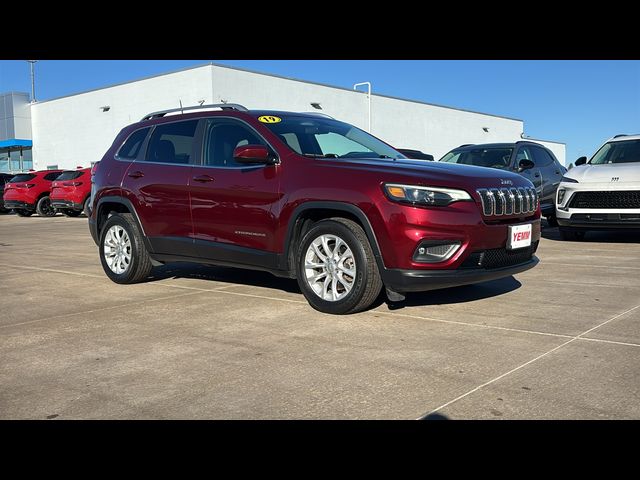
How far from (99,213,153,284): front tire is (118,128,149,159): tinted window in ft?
2.06

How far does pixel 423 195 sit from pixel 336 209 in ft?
2.25

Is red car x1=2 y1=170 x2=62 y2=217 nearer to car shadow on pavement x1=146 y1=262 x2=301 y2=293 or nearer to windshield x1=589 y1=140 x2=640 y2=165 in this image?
car shadow on pavement x1=146 y1=262 x2=301 y2=293

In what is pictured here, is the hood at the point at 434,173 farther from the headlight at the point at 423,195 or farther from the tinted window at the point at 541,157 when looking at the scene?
the tinted window at the point at 541,157

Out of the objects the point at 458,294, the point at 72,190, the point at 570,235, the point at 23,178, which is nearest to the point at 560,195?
the point at 570,235

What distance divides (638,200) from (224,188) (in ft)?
20.3

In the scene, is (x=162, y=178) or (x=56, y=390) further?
(x=162, y=178)

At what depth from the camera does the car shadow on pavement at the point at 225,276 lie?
662cm

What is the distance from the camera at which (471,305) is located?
5379 mm

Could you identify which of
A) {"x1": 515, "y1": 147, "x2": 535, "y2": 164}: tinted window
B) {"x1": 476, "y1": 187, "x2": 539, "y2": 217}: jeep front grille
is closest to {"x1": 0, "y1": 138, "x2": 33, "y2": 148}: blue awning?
{"x1": 515, "y1": 147, "x2": 535, "y2": 164}: tinted window

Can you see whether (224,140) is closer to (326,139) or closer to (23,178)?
(326,139)
